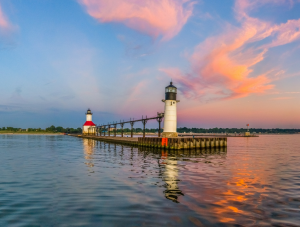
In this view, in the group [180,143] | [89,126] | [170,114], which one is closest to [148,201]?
[180,143]

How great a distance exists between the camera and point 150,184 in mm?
15164

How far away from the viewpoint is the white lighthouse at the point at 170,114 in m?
50.3

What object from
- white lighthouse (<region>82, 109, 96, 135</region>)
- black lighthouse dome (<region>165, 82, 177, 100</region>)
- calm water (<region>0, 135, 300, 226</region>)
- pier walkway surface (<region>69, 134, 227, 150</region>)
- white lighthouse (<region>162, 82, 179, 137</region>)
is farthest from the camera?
white lighthouse (<region>82, 109, 96, 135</region>)

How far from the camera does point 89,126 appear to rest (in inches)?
5566

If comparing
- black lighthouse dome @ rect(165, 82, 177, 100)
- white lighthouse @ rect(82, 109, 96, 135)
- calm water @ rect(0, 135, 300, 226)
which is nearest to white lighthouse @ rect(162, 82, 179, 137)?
black lighthouse dome @ rect(165, 82, 177, 100)

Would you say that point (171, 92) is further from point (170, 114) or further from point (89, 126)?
point (89, 126)

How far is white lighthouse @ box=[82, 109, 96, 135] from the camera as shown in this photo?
140 m

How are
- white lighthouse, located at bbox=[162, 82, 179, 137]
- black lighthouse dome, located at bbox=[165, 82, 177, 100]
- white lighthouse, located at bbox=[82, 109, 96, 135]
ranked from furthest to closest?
white lighthouse, located at bbox=[82, 109, 96, 135] → black lighthouse dome, located at bbox=[165, 82, 177, 100] → white lighthouse, located at bbox=[162, 82, 179, 137]

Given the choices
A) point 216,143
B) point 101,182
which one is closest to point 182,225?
point 101,182

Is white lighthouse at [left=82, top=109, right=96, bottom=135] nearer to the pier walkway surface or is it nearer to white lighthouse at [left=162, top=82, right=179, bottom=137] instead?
the pier walkway surface

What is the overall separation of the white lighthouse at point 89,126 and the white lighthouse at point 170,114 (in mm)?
96544

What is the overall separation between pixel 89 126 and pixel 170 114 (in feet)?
331

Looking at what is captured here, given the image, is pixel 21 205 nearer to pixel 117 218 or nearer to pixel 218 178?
pixel 117 218

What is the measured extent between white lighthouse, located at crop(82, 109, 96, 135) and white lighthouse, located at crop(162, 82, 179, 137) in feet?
317
